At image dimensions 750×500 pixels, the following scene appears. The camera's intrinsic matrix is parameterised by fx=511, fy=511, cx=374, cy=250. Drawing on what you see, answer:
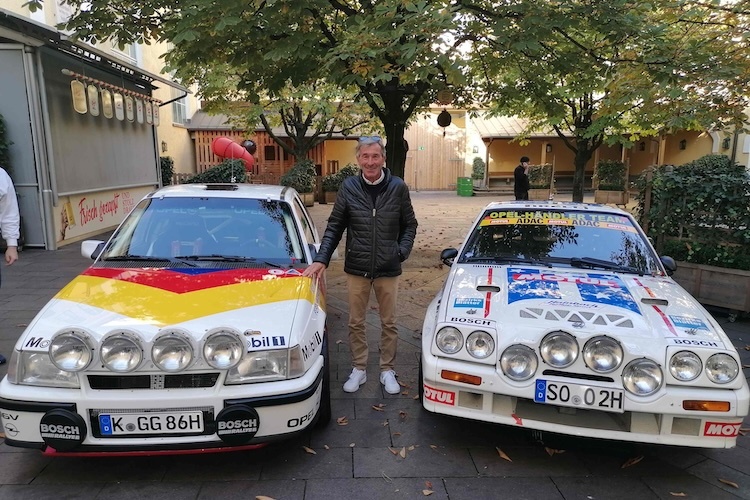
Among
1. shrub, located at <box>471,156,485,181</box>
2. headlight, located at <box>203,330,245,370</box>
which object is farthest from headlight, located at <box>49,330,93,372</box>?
shrub, located at <box>471,156,485,181</box>

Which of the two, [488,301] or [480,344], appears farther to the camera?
[488,301]

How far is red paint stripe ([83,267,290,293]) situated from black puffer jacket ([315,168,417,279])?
583 millimetres

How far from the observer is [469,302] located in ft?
11.0

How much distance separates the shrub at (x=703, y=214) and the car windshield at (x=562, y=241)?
2.71m

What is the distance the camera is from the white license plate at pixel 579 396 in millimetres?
2779

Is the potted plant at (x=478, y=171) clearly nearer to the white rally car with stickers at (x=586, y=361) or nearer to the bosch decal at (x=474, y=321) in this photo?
the white rally car with stickers at (x=586, y=361)

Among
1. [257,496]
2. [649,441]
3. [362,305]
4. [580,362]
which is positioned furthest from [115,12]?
[649,441]

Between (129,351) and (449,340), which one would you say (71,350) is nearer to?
(129,351)

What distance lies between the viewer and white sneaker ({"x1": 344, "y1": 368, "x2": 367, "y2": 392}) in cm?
409

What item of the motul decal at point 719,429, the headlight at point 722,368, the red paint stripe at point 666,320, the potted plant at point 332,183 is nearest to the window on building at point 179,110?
the potted plant at point 332,183

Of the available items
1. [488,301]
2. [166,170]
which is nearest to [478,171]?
[166,170]

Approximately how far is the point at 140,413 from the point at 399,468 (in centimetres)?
151

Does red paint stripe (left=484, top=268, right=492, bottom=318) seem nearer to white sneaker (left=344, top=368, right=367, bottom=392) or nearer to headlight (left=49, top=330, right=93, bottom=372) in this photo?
white sneaker (left=344, top=368, right=367, bottom=392)

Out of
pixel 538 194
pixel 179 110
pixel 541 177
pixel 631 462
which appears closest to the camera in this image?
pixel 631 462
